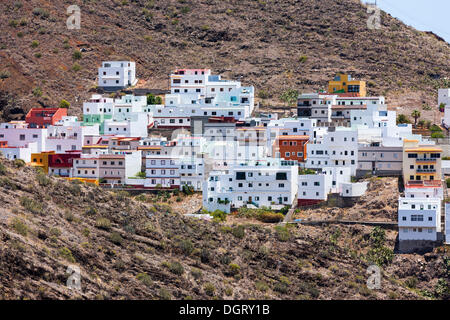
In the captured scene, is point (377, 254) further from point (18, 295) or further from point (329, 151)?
point (18, 295)

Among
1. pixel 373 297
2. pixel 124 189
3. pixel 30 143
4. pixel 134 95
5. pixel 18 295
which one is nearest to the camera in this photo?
pixel 18 295

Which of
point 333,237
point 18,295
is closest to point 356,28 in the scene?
point 333,237

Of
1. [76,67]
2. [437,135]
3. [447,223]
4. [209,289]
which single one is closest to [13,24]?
[76,67]

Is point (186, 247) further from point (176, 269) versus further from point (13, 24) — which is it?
point (13, 24)

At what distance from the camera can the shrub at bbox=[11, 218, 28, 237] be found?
3678 centimetres

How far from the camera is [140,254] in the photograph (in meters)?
40.3

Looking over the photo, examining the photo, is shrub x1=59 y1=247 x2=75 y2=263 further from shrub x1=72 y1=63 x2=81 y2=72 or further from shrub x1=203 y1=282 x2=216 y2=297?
shrub x1=72 y1=63 x2=81 y2=72

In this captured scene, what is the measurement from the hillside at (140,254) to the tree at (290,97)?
35.4 metres

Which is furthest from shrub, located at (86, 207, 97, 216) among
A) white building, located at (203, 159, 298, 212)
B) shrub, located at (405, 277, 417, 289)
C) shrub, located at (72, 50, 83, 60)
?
shrub, located at (72, 50, 83, 60)

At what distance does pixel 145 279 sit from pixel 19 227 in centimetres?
445

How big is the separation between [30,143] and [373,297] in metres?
34.5

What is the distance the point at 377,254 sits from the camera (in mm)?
58312

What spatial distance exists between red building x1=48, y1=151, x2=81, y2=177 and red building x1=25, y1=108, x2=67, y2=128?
7.56 m
